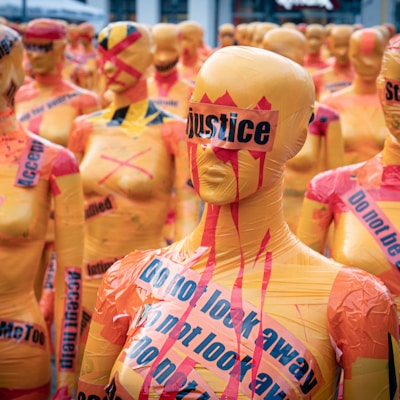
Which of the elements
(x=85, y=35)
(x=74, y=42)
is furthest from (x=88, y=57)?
(x=74, y=42)

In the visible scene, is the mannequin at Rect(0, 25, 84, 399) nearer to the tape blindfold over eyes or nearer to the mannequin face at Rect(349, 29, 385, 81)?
the tape blindfold over eyes

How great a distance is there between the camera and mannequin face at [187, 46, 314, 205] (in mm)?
2465

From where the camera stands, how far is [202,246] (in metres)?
2.66

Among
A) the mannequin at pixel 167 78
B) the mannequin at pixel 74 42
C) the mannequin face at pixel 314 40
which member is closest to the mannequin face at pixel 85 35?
the mannequin at pixel 74 42

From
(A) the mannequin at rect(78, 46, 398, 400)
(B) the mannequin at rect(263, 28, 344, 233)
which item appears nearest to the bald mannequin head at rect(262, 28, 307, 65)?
(B) the mannequin at rect(263, 28, 344, 233)

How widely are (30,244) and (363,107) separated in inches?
157

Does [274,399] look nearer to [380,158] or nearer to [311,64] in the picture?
[380,158]

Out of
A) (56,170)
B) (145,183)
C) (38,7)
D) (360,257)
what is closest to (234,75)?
(360,257)

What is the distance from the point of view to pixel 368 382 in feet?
8.03

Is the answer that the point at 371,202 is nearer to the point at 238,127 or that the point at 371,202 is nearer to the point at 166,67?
the point at 238,127

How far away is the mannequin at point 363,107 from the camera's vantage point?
22.7ft

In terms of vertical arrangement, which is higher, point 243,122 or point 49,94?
point 243,122

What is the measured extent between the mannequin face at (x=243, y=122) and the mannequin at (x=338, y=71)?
772 centimetres

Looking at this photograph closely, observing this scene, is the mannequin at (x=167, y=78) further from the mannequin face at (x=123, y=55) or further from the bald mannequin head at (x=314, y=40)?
the bald mannequin head at (x=314, y=40)
